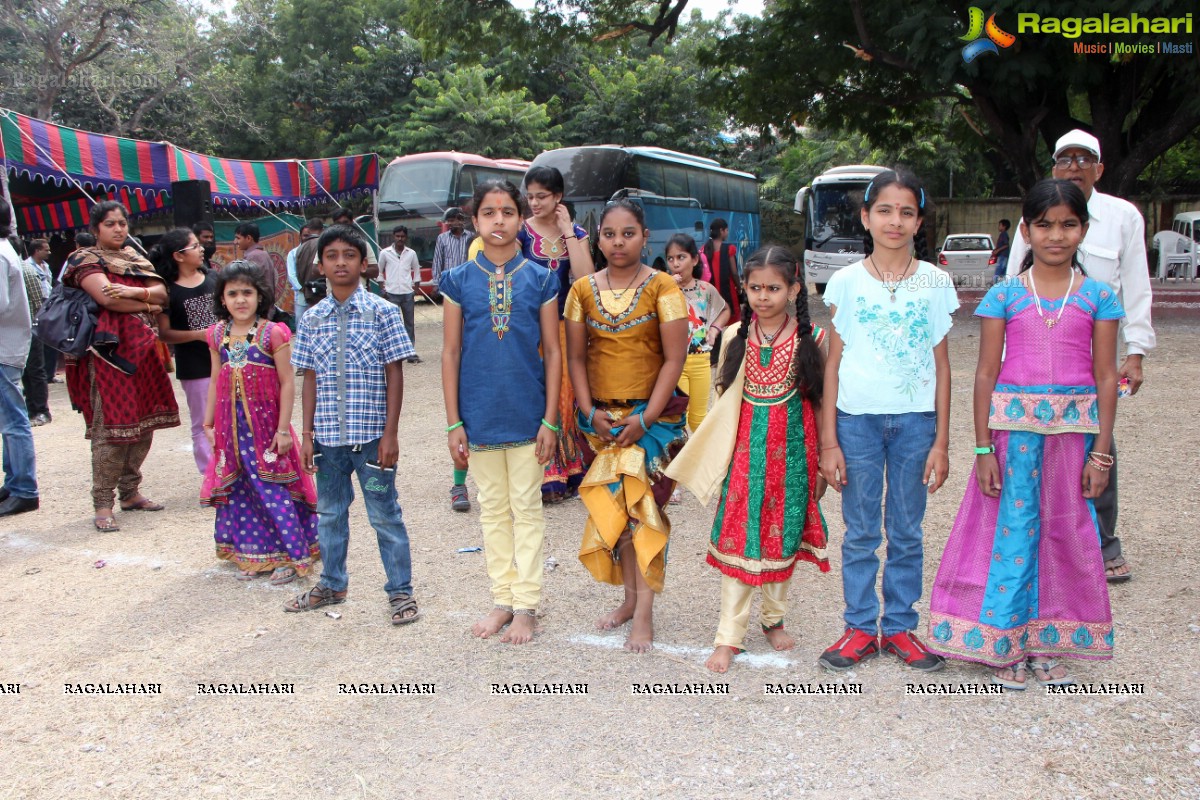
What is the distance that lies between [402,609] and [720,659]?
52.8 inches

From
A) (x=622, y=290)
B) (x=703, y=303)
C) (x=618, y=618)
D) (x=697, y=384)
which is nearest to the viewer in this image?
(x=622, y=290)

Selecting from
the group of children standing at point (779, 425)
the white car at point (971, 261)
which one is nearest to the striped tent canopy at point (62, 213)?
the group of children standing at point (779, 425)

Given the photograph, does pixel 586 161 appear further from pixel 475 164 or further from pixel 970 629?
pixel 970 629

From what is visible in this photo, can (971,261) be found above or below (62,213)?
below

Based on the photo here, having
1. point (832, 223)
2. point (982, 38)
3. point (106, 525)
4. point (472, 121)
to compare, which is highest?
point (472, 121)

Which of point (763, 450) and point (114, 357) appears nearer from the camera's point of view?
point (763, 450)

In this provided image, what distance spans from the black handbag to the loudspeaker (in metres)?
5.77

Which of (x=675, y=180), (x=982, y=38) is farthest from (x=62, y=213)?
(x=982, y=38)

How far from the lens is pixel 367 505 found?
3.60 metres

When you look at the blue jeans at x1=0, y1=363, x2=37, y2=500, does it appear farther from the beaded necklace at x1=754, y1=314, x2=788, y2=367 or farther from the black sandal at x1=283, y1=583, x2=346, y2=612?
the beaded necklace at x1=754, y1=314, x2=788, y2=367

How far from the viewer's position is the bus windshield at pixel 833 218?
69.6 feet

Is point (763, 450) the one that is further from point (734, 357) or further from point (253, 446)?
point (253, 446)

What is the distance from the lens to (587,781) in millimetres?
2514

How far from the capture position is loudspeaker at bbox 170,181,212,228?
10.4 m
